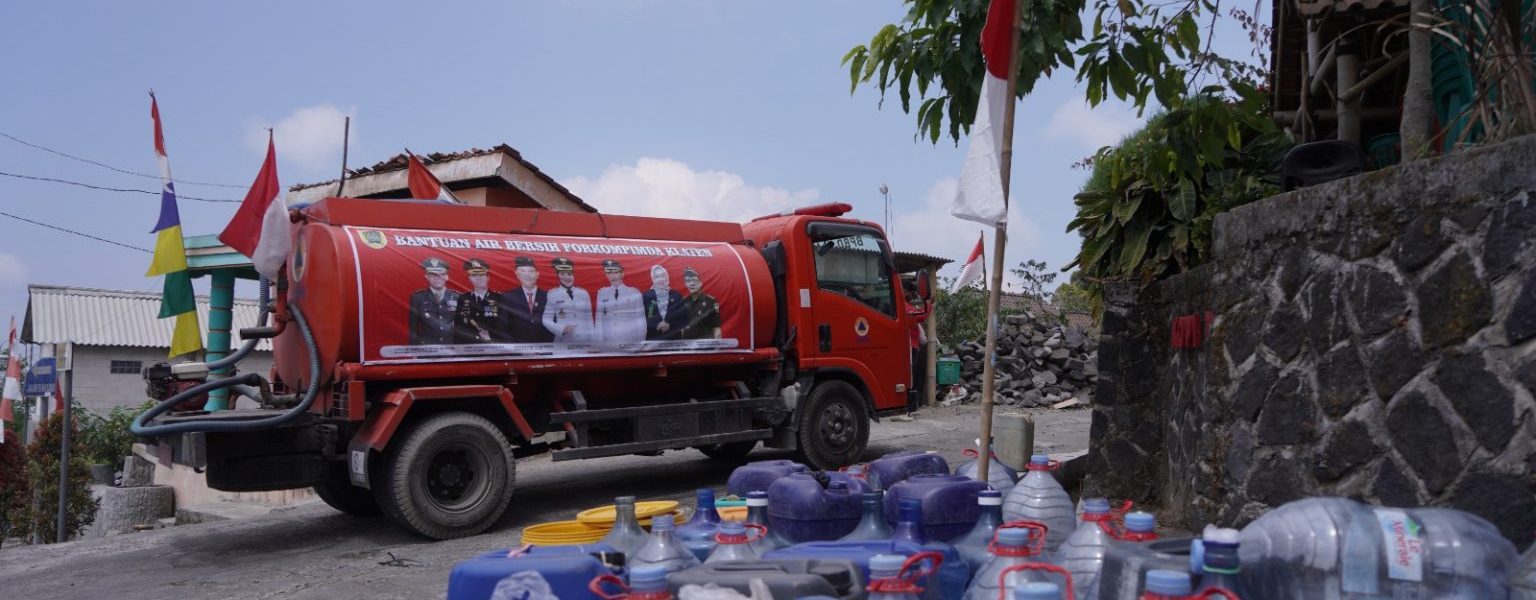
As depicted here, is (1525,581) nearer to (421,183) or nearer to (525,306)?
(525,306)

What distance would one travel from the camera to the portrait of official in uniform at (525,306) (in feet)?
26.2

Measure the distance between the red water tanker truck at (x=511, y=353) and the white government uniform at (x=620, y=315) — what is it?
2 cm

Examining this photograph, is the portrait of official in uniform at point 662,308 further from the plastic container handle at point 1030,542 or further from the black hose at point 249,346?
the plastic container handle at point 1030,542

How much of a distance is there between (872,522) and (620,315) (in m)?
5.44

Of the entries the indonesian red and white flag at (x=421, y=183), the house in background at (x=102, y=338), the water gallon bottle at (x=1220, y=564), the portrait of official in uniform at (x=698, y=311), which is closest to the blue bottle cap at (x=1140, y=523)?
the water gallon bottle at (x=1220, y=564)

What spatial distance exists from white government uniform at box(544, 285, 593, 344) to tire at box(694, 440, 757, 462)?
3.50 m

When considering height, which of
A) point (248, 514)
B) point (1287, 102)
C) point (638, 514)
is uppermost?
point (1287, 102)

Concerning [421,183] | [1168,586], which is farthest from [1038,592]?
[421,183]

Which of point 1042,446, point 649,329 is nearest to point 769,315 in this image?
point 649,329

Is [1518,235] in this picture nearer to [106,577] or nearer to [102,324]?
[106,577]

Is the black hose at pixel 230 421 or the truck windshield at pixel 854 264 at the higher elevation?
the truck windshield at pixel 854 264

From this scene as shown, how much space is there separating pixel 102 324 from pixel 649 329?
1039 inches

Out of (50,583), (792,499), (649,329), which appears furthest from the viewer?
(649,329)

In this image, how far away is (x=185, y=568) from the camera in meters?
7.13
